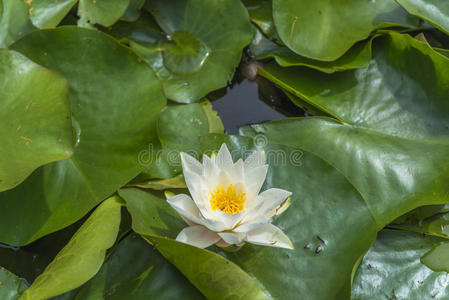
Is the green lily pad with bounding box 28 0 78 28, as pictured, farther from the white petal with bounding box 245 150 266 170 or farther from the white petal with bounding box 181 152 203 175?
the white petal with bounding box 245 150 266 170

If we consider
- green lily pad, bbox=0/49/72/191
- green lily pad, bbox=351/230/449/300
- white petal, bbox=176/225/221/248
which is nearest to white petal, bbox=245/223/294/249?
white petal, bbox=176/225/221/248

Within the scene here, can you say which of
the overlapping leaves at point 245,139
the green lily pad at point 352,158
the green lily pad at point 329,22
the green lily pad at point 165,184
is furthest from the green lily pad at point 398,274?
the green lily pad at point 329,22

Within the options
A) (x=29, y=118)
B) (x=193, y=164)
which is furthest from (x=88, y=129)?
(x=193, y=164)

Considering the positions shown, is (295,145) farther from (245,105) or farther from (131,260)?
(131,260)

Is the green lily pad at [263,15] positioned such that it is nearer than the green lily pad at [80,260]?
No

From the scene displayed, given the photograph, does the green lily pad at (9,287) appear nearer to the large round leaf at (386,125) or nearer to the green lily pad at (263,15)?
the large round leaf at (386,125)

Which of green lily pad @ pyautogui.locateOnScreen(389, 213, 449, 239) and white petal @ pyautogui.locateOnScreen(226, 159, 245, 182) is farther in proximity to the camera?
green lily pad @ pyautogui.locateOnScreen(389, 213, 449, 239)

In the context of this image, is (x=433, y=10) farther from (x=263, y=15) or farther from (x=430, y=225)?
(x=430, y=225)
